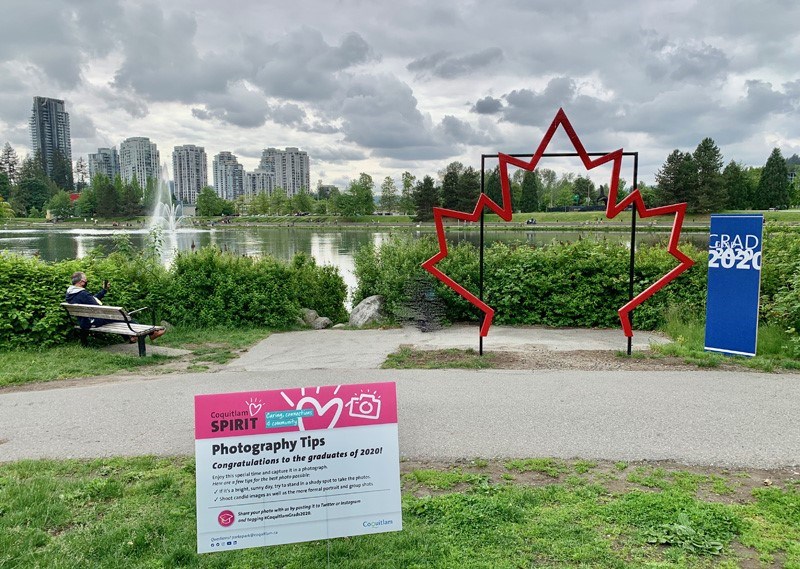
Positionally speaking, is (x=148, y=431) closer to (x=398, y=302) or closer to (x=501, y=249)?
(x=398, y=302)

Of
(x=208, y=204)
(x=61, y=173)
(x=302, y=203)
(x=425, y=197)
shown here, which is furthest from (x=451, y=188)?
(x=61, y=173)

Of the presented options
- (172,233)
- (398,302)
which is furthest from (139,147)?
(398,302)

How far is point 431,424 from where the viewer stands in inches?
219

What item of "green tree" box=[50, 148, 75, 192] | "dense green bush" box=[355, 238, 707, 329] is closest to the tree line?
"green tree" box=[50, 148, 75, 192]

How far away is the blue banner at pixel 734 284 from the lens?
7965 millimetres

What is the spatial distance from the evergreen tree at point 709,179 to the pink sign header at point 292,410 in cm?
7656

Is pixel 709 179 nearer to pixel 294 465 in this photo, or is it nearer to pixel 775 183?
pixel 775 183

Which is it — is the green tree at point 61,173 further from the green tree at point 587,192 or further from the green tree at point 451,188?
the green tree at point 587,192

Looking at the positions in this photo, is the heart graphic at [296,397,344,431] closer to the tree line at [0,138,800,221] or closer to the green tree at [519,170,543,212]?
the tree line at [0,138,800,221]

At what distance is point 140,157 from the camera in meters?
194

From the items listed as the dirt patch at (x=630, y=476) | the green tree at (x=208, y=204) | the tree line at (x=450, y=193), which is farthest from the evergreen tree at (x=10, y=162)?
the dirt patch at (x=630, y=476)

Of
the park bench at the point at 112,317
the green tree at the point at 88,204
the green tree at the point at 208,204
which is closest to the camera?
the park bench at the point at 112,317

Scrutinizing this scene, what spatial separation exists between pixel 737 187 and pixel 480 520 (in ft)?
283

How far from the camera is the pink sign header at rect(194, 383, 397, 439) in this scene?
3.09 m
